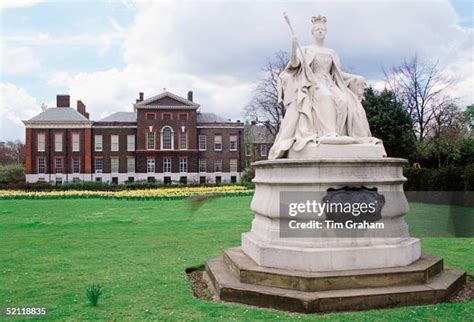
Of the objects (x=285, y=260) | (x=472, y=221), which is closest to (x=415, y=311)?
(x=285, y=260)

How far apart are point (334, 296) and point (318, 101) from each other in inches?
109

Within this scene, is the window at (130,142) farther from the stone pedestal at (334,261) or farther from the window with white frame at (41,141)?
the stone pedestal at (334,261)

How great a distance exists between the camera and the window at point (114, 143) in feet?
185

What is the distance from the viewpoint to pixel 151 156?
56.7 m

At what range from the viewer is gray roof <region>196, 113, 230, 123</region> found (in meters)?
58.6

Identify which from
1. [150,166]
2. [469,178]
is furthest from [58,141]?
[469,178]

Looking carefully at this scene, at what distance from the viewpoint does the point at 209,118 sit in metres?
59.2

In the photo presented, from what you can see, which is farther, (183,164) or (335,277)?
(183,164)

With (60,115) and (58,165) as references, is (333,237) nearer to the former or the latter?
(58,165)

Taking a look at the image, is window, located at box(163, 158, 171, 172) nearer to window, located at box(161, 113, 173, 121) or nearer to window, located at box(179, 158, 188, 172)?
window, located at box(179, 158, 188, 172)

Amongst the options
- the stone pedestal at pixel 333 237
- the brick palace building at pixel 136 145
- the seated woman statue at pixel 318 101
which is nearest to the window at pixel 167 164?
the brick palace building at pixel 136 145

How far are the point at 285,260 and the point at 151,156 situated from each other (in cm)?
5200

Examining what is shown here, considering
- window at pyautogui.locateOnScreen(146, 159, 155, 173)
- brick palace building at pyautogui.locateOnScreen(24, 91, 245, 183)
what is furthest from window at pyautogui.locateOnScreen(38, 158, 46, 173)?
window at pyautogui.locateOnScreen(146, 159, 155, 173)

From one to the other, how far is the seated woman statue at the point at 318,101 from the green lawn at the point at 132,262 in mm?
2387
